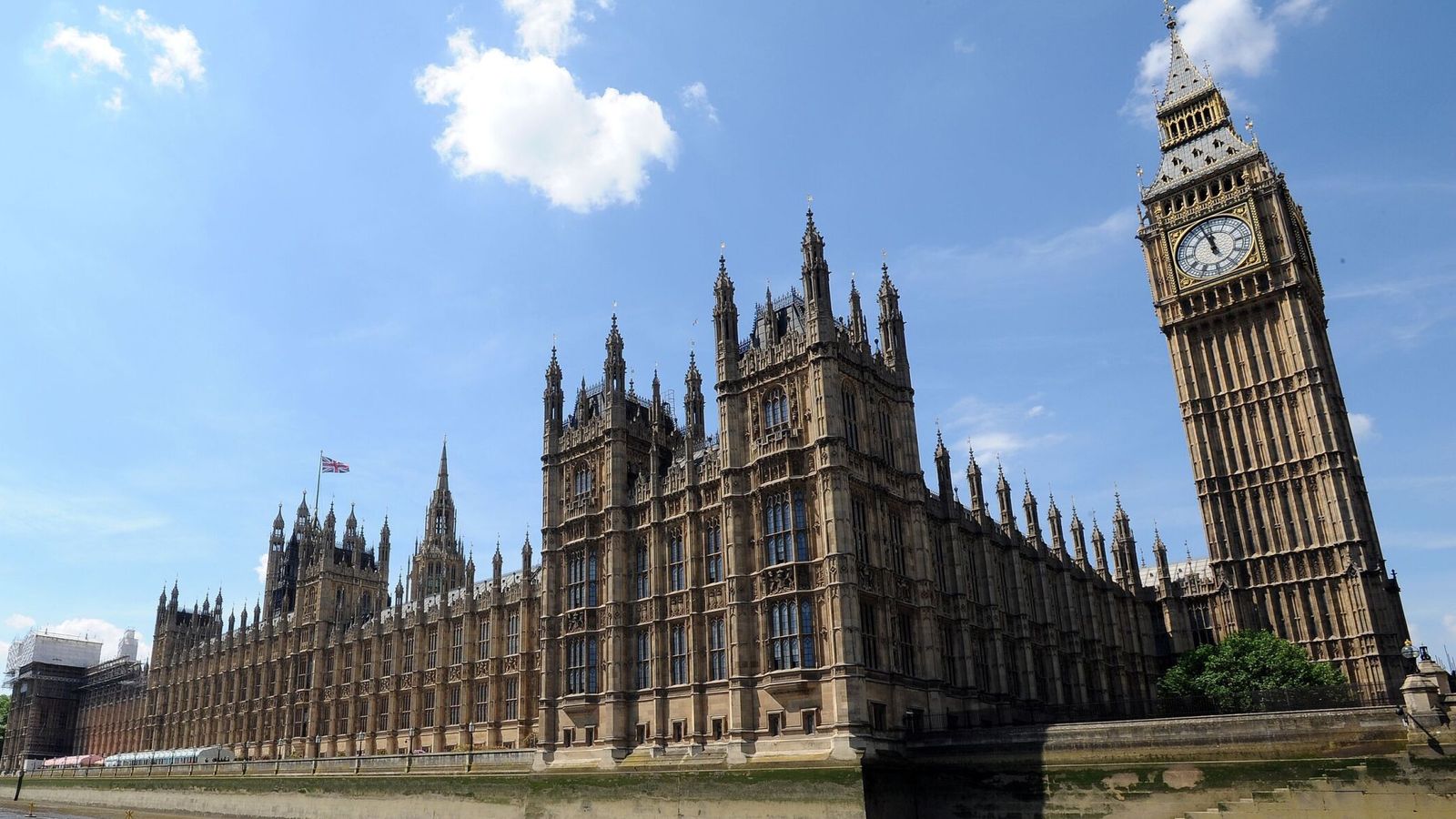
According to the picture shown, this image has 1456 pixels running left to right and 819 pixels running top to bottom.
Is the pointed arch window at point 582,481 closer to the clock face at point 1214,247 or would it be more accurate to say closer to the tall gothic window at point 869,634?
the tall gothic window at point 869,634

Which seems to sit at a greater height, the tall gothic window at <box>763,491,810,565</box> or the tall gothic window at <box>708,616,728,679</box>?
the tall gothic window at <box>763,491,810,565</box>

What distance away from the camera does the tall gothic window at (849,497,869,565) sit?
49.3 m

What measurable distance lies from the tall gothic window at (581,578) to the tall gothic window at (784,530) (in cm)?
1324

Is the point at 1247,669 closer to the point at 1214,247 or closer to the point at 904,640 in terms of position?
the point at 904,640

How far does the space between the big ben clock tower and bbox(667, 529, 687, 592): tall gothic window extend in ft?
160

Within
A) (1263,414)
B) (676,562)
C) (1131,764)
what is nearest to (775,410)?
(676,562)

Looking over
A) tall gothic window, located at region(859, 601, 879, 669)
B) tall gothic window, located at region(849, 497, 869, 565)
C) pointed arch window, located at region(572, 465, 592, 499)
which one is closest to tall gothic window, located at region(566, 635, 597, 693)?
pointed arch window, located at region(572, 465, 592, 499)

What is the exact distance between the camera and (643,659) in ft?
184

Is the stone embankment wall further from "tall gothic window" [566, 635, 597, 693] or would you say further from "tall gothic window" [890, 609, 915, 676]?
"tall gothic window" [890, 609, 915, 676]

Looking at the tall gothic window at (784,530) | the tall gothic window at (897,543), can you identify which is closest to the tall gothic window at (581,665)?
the tall gothic window at (784,530)

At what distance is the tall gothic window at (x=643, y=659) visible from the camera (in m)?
55.4

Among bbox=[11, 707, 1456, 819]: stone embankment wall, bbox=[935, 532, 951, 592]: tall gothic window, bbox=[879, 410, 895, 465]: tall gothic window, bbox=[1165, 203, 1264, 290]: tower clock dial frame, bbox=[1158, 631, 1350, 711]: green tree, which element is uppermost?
bbox=[1165, 203, 1264, 290]: tower clock dial frame

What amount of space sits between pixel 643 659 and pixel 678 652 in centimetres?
280

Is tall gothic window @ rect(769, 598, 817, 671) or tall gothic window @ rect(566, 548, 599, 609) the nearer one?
tall gothic window @ rect(769, 598, 817, 671)
